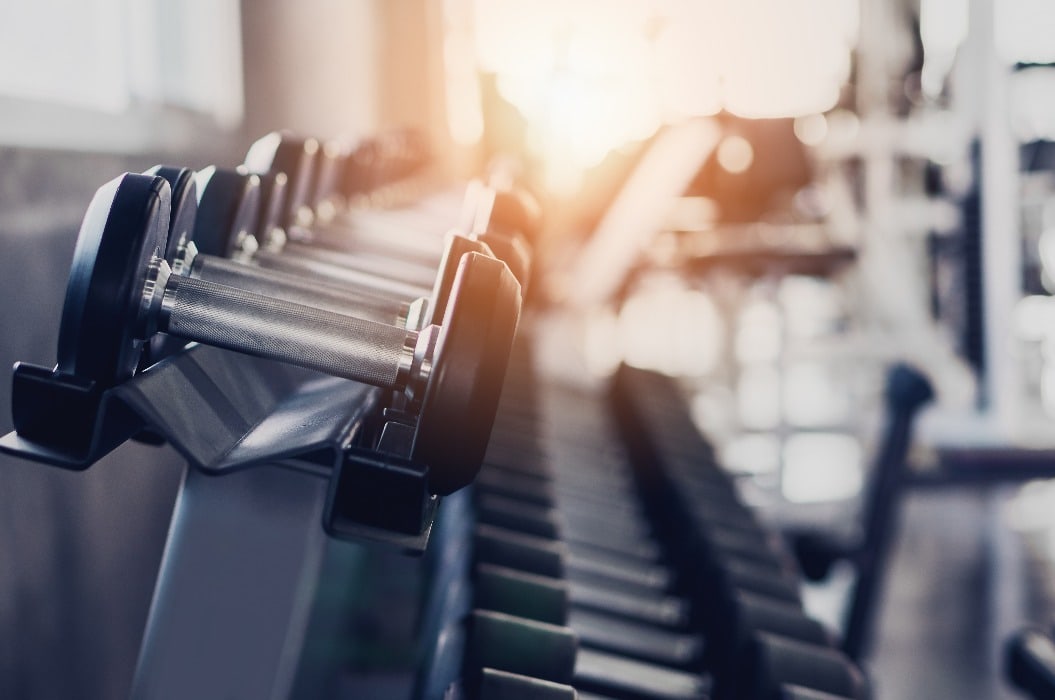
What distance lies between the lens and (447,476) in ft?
1.66

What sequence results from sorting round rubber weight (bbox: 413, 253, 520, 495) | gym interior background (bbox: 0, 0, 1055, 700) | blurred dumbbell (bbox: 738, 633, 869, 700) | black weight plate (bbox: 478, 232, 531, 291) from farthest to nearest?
1. gym interior background (bbox: 0, 0, 1055, 700)
2. blurred dumbbell (bbox: 738, 633, 869, 700)
3. black weight plate (bbox: 478, 232, 531, 291)
4. round rubber weight (bbox: 413, 253, 520, 495)

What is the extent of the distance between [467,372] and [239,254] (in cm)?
34

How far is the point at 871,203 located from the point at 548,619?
3.86 m

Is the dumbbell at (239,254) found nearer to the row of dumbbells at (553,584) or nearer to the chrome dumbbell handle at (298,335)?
the chrome dumbbell handle at (298,335)

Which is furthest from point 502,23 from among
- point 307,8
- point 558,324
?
point 307,8

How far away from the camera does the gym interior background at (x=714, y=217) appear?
1109 millimetres

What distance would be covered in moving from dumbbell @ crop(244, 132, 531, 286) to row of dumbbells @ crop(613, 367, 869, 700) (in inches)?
19.1

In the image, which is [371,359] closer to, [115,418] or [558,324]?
[115,418]

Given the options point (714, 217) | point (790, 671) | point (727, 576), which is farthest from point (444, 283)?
point (714, 217)

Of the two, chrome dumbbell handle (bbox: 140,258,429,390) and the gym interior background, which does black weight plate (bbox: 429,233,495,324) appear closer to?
chrome dumbbell handle (bbox: 140,258,429,390)

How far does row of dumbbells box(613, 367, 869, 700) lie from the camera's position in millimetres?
1017

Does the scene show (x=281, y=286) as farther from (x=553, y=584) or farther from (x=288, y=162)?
(x=553, y=584)

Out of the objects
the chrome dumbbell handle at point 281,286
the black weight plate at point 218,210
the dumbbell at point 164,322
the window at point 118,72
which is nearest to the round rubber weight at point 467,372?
the dumbbell at point 164,322

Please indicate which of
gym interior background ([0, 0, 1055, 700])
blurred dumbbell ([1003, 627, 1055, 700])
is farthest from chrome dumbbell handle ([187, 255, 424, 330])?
blurred dumbbell ([1003, 627, 1055, 700])
